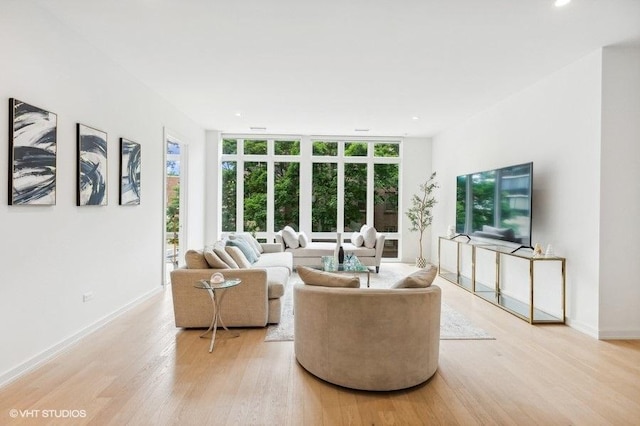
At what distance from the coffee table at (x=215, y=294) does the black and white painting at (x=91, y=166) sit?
4.55 feet

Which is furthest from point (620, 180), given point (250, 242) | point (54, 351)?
point (54, 351)

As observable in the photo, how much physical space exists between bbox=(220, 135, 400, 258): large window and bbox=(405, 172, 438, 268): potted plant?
0.48 metres

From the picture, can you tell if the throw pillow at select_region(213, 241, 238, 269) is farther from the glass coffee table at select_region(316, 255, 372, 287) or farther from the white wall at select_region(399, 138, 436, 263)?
the white wall at select_region(399, 138, 436, 263)

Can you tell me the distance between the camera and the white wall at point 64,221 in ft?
8.37

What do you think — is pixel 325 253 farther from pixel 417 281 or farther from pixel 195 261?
pixel 417 281

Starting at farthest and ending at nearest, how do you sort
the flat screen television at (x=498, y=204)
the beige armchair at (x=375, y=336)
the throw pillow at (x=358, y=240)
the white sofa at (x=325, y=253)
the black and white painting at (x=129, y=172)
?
1. the throw pillow at (x=358, y=240)
2. the white sofa at (x=325, y=253)
3. the flat screen television at (x=498, y=204)
4. the black and white painting at (x=129, y=172)
5. the beige armchair at (x=375, y=336)

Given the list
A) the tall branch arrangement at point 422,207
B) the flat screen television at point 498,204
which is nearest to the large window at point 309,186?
the tall branch arrangement at point 422,207

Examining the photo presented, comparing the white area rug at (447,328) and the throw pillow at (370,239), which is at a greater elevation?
the throw pillow at (370,239)

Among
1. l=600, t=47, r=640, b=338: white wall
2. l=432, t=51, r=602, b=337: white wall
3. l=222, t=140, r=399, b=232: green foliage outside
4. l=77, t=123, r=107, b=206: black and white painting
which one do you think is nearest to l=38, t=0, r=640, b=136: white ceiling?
l=432, t=51, r=602, b=337: white wall

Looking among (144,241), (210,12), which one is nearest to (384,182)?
(144,241)

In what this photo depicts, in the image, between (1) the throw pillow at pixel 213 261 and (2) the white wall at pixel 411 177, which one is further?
(2) the white wall at pixel 411 177

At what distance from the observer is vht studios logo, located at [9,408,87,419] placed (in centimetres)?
211

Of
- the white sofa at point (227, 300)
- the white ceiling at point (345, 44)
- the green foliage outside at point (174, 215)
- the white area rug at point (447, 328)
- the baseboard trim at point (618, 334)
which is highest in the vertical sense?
the white ceiling at point (345, 44)

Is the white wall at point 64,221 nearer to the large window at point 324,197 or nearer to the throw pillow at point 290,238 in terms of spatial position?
the throw pillow at point 290,238
